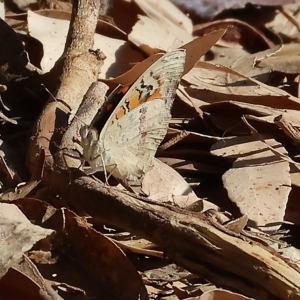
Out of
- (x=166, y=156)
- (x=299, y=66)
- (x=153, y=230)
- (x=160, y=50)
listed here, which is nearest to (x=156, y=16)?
(x=160, y=50)

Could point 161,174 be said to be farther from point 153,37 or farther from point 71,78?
point 153,37

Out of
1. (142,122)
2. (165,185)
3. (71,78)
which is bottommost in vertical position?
(165,185)

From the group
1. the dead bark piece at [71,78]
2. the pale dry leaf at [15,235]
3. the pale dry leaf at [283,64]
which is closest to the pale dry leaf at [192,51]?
the dead bark piece at [71,78]

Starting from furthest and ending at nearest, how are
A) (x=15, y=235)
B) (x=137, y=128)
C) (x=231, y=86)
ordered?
(x=231, y=86) < (x=137, y=128) < (x=15, y=235)

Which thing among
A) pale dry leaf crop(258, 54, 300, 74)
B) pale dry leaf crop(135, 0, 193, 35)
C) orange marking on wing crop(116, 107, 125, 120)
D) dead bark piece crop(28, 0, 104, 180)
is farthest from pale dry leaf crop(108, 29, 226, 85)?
pale dry leaf crop(135, 0, 193, 35)

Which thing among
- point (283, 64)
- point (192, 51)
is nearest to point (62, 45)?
point (192, 51)

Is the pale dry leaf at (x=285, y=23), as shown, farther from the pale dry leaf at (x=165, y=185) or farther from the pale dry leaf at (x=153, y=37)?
the pale dry leaf at (x=165, y=185)
